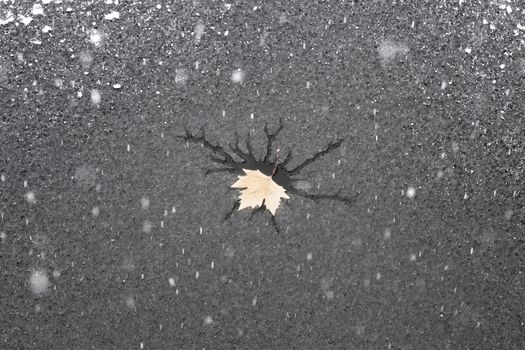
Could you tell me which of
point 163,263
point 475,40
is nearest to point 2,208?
point 163,263

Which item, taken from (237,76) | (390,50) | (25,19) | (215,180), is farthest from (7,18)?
(390,50)

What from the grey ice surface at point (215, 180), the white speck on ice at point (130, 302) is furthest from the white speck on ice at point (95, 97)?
the white speck on ice at point (130, 302)

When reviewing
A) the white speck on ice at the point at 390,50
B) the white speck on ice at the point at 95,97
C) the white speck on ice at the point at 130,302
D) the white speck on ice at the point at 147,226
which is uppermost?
the white speck on ice at the point at 390,50

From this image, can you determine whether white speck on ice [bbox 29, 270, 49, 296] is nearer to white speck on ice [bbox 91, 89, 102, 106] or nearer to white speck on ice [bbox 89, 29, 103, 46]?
white speck on ice [bbox 91, 89, 102, 106]

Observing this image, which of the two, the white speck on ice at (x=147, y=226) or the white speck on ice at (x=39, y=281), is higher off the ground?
the white speck on ice at (x=147, y=226)

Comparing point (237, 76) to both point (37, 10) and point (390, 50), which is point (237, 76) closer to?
point (390, 50)

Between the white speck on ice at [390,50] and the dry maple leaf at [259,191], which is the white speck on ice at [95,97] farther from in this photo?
the white speck on ice at [390,50]

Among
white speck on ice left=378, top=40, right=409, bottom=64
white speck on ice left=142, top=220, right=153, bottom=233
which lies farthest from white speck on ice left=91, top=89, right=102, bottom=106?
white speck on ice left=378, top=40, right=409, bottom=64
